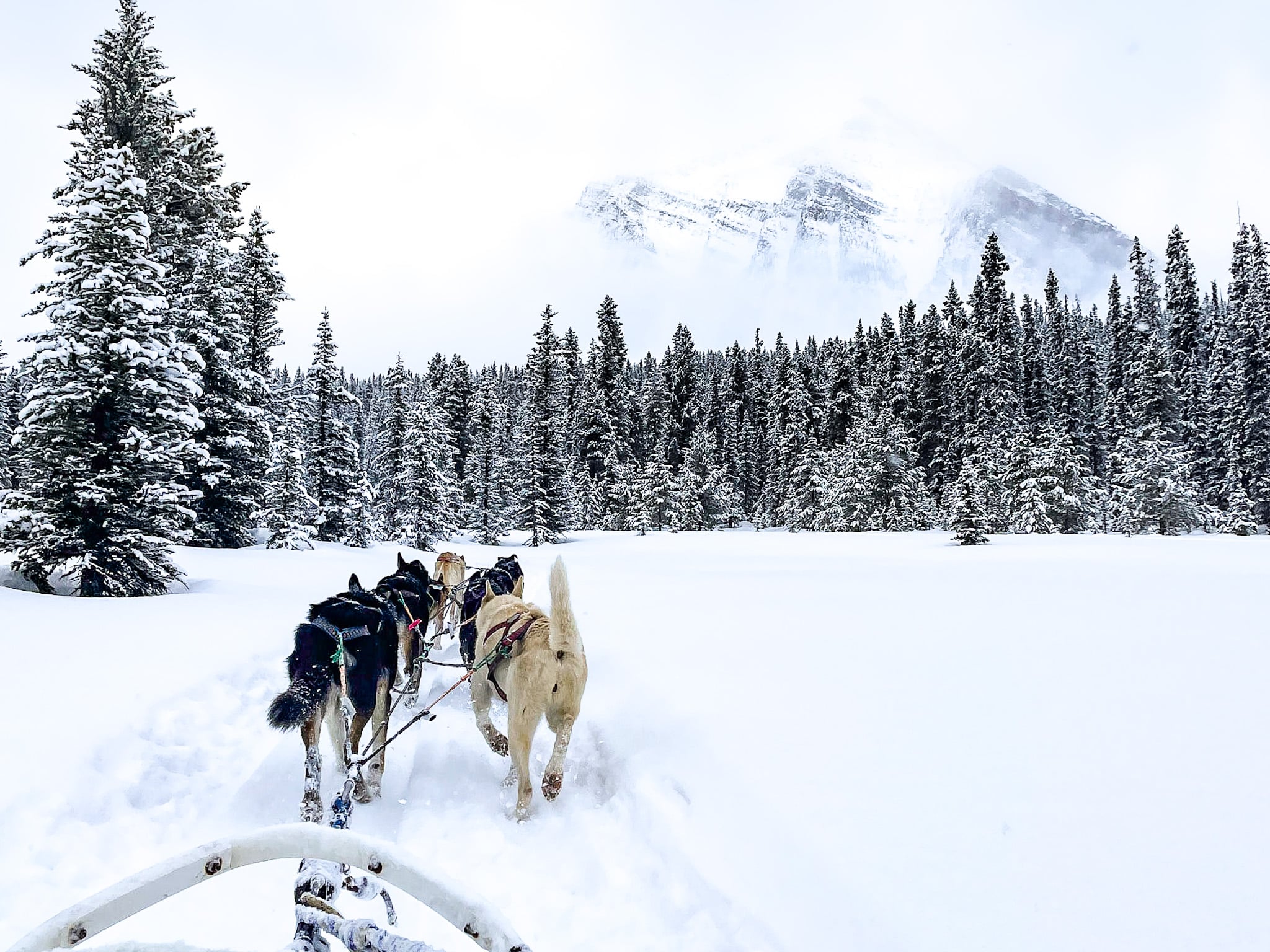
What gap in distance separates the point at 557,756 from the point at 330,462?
27.5 metres

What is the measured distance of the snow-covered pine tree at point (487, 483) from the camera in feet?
146

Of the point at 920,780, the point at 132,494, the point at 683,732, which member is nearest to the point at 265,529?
the point at 132,494

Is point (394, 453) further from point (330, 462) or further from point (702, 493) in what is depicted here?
point (702, 493)

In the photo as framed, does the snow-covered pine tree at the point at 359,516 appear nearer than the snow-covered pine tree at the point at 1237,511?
Yes

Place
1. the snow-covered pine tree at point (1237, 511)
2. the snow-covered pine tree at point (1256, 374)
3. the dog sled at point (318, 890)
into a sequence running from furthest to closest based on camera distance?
1. the snow-covered pine tree at point (1256, 374)
2. the snow-covered pine tree at point (1237, 511)
3. the dog sled at point (318, 890)

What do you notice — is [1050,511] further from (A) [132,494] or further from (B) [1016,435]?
(A) [132,494]

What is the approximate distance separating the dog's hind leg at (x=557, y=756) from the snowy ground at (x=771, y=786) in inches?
5.3

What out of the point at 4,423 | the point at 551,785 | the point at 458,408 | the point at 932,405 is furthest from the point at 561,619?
the point at 458,408

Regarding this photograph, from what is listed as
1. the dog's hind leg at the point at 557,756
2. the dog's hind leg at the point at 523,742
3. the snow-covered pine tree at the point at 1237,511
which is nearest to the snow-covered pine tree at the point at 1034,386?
the snow-covered pine tree at the point at 1237,511

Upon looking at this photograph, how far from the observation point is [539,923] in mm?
3314

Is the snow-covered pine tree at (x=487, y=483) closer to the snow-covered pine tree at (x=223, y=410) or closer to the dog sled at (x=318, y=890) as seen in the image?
the snow-covered pine tree at (x=223, y=410)

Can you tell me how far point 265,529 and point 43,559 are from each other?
15.6 meters

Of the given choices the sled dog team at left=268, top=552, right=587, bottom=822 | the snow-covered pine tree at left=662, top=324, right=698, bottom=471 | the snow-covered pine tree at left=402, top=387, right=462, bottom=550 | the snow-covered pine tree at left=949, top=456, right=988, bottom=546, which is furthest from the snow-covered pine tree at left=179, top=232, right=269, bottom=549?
the snow-covered pine tree at left=662, top=324, right=698, bottom=471

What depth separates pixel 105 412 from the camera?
11.5 m
